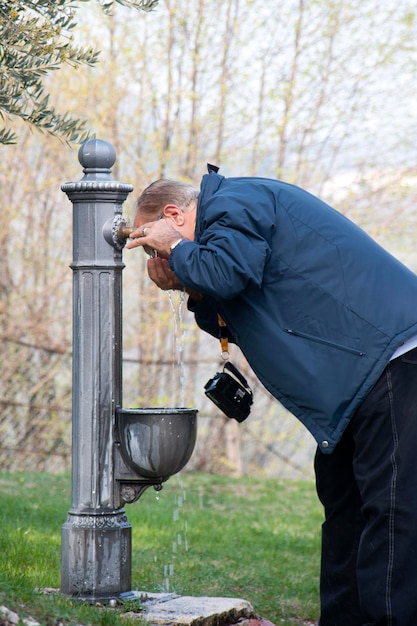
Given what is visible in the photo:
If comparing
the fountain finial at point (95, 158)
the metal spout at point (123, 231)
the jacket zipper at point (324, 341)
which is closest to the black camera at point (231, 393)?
the jacket zipper at point (324, 341)

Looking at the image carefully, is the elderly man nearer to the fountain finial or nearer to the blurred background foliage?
the fountain finial

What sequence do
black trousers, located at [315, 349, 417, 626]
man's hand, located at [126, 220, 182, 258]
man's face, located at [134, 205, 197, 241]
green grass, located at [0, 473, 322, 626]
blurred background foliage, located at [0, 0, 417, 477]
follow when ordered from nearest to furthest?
black trousers, located at [315, 349, 417, 626] → man's hand, located at [126, 220, 182, 258] → man's face, located at [134, 205, 197, 241] → green grass, located at [0, 473, 322, 626] → blurred background foliage, located at [0, 0, 417, 477]

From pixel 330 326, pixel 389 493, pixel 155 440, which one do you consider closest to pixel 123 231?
pixel 155 440

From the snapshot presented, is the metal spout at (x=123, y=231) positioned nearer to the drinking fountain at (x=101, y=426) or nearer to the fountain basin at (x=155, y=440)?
the drinking fountain at (x=101, y=426)

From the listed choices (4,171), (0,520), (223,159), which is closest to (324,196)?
(223,159)

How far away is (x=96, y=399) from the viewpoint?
10.5ft

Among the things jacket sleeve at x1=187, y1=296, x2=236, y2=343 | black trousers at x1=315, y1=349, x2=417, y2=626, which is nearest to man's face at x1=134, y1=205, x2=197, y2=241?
jacket sleeve at x1=187, y1=296, x2=236, y2=343

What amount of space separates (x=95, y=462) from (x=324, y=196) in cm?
719

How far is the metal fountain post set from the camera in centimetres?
318

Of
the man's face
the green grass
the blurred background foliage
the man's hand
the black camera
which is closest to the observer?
the man's hand

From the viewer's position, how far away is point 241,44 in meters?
9.52

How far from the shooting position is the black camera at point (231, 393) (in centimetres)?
322

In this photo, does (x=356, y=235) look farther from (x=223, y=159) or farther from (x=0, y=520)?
(x=223, y=159)

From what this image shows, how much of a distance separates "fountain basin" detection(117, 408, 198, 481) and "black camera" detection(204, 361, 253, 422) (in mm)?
125
